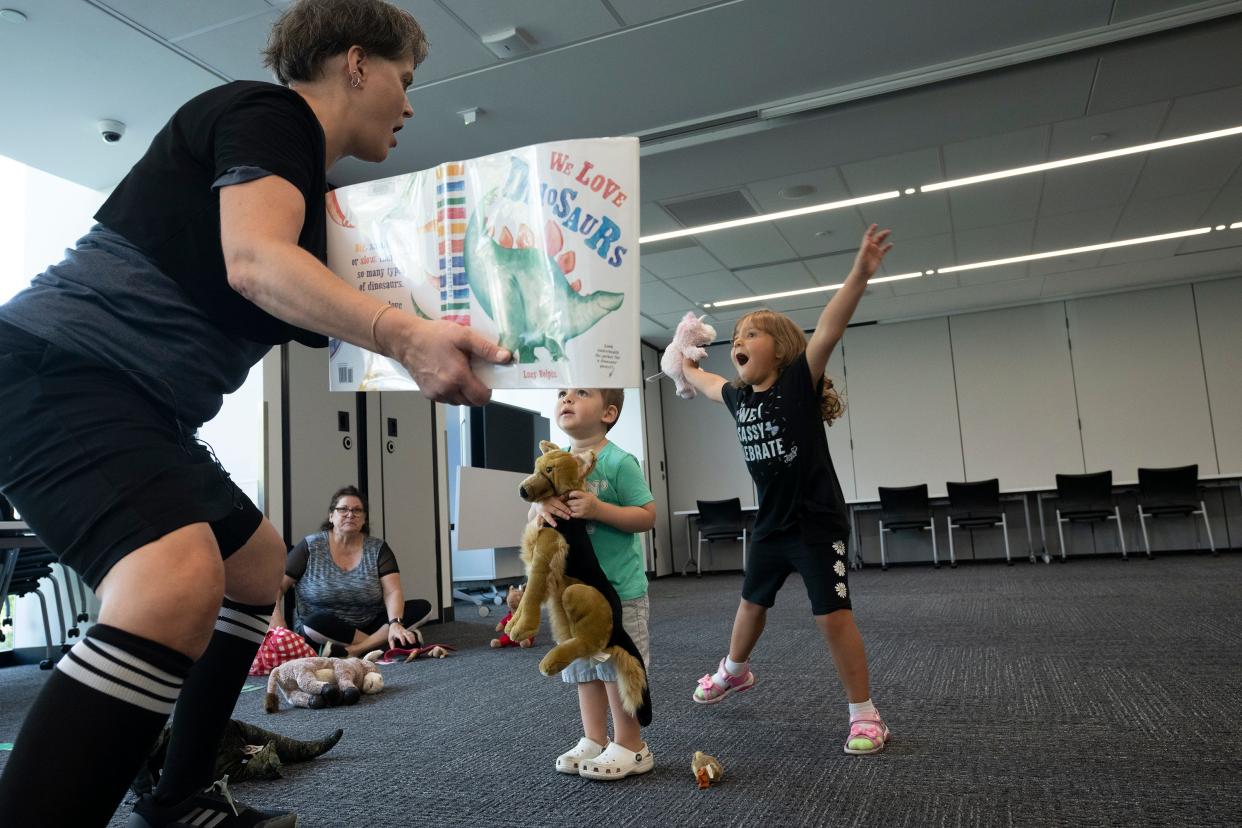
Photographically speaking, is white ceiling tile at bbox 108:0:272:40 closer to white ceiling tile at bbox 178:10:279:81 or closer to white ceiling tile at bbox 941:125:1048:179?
white ceiling tile at bbox 178:10:279:81

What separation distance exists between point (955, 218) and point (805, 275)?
1.67 m

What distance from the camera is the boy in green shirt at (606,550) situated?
74.2 inches

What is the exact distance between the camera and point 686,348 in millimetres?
2549

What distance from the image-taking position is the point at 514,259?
0.99 m

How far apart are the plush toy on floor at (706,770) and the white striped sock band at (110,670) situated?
1307 mm

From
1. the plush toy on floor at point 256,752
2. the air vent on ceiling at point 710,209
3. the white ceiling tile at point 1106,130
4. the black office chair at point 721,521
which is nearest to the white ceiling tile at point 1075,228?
the white ceiling tile at point 1106,130

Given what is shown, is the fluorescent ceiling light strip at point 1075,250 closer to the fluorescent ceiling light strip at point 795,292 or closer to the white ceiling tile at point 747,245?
the fluorescent ceiling light strip at point 795,292

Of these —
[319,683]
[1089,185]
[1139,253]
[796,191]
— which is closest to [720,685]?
[319,683]

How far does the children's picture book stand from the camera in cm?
95

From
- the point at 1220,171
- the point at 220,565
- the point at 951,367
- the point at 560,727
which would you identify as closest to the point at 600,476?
the point at 560,727

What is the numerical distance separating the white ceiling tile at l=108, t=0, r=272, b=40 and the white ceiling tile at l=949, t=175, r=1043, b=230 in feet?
16.3

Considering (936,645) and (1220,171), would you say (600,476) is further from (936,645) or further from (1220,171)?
(1220,171)

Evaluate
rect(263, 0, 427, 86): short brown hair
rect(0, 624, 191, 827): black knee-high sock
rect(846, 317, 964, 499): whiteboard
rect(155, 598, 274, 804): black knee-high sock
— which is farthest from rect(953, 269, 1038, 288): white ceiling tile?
rect(0, 624, 191, 827): black knee-high sock

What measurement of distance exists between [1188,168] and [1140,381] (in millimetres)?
4260
